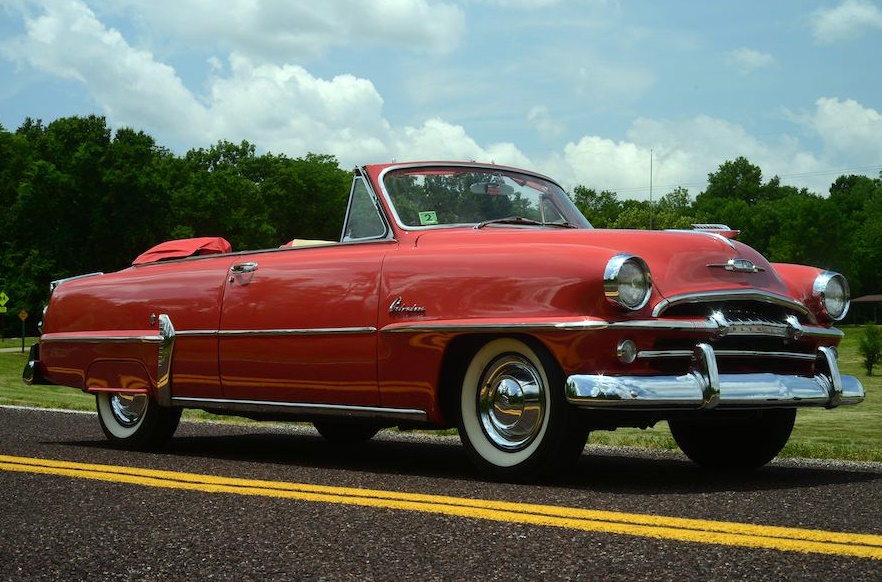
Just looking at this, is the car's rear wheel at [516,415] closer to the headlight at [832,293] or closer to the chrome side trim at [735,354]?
the chrome side trim at [735,354]

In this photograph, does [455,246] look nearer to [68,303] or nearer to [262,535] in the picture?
[262,535]

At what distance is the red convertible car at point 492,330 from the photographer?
209 inches

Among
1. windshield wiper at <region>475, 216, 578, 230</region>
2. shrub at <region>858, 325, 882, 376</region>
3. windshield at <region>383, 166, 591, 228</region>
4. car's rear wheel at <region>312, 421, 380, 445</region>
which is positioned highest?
windshield at <region>383, 166, 591, 228</region>

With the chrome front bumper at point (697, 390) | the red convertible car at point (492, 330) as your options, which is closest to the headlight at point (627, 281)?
the red convertible car at point (492, 330)

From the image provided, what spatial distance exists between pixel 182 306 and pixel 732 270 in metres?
3.55

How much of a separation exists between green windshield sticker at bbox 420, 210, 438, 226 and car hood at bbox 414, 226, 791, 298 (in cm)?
59

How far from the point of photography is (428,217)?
670 centimetres

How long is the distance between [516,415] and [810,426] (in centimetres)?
1112

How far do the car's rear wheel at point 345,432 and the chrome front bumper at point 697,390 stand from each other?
11.2 feet

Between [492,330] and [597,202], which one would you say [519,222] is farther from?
[597,202]

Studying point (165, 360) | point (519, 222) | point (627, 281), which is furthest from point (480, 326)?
point (165, 360)

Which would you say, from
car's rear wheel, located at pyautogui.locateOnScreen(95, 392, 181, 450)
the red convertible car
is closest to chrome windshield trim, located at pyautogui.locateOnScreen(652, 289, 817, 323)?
the red convertible car

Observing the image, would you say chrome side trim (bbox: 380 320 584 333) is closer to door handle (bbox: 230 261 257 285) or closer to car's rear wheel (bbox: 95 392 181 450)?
door handle (bbox: 230 261 257 285)

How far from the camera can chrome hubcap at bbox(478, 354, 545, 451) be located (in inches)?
214
